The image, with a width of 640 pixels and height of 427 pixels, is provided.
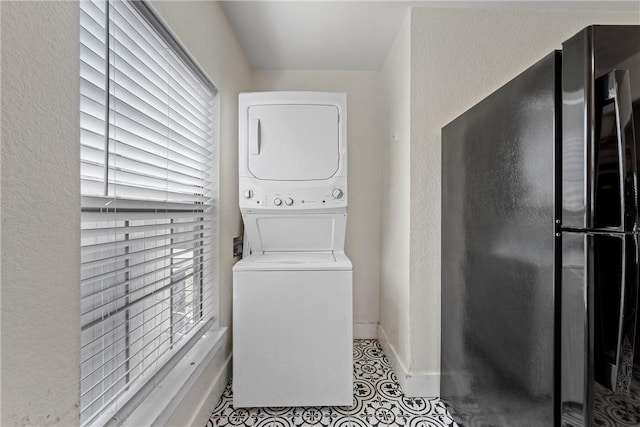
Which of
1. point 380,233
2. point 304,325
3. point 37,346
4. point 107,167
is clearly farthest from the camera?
point 380,233

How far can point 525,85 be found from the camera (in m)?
1.17

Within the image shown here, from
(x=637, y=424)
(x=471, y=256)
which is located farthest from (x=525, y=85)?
(x=637, y=424)

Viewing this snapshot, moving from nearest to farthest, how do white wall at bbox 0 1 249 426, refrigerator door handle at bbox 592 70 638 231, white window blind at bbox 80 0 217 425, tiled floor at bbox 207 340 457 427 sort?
white wall at bbox 0 1 249 426, refrigerator door handle at bbox 592 70 638 231, white window blind at bbox 80 0 217 425, tiled floor at bbox 207 340 457 427

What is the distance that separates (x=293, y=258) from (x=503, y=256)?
1.23 m

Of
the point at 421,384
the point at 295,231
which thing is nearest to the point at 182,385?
the point at 295,231

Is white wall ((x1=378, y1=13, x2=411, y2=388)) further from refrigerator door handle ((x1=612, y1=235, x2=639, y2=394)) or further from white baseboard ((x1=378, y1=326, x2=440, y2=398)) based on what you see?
refrigerator door handle ((x1=612, y1=235, x2=639, y2=394))

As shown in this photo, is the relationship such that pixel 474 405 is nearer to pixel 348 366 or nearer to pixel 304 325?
pixel 348 366

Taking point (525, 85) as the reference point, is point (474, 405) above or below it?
below

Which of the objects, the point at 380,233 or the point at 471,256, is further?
the point at 380,233

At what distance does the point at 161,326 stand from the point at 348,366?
103 cm

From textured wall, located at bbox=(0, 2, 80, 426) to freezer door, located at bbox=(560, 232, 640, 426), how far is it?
1.38 m

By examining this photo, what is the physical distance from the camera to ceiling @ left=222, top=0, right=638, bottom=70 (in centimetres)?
195

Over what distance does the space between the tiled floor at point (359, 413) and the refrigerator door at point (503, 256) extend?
0.16 meters

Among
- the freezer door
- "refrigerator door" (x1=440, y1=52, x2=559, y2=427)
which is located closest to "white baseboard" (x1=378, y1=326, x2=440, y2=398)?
"refrigerator door" (x1=440, y1=52, x2=559, y2=427)
